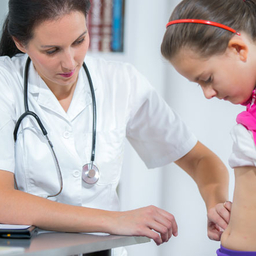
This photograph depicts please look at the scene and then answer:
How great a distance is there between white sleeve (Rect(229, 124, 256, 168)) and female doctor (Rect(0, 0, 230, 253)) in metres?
0.23

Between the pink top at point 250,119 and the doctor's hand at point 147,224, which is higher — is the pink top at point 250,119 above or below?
above

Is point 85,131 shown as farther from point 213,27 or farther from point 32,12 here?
point 213,27

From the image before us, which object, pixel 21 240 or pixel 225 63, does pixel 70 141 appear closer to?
pixel 21 240

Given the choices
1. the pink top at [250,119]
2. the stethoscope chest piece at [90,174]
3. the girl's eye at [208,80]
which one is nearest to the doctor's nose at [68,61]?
the stethoscope chest piece at [90,174]

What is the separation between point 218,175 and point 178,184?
1.01m

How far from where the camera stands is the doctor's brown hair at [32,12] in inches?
50.2

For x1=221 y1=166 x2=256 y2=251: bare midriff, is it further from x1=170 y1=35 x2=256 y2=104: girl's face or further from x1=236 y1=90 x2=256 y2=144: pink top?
x1=170 y1=35 x2=256 y2=104: girl's face

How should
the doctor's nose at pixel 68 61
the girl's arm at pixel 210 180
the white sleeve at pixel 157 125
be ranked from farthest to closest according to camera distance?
the white sleeve at pixel 157 125, the doctor's nose at pixel 68 61, the girl's arm at pixel 210 180

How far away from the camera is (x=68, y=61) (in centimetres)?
131

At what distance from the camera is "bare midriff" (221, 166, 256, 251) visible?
0.96 m

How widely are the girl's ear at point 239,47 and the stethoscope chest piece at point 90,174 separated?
1.97 ft

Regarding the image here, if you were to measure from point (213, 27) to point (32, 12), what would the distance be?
0.56 metres

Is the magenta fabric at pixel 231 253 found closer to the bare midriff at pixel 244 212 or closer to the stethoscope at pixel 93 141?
the bare midriff at pixel 244 212

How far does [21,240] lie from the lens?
39.9 inches
